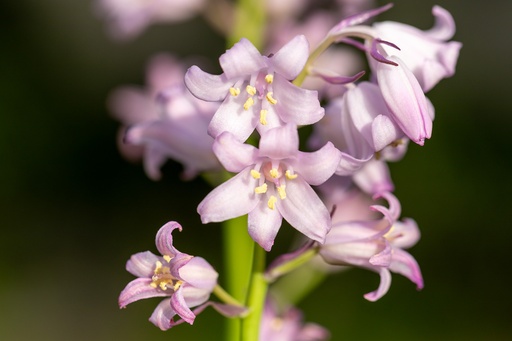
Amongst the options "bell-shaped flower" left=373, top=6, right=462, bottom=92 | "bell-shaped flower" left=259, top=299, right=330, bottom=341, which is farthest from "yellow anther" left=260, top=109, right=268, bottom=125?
"bell-shaped flower" left=259, top=299, right=330, bottom=341

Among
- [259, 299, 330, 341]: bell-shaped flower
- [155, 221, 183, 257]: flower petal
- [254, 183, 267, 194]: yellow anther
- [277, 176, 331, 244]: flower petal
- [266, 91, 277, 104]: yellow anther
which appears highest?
[266, 91, 277, 104]: yellow anther

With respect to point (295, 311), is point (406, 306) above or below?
below

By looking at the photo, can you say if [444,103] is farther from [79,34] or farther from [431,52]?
[431,52]

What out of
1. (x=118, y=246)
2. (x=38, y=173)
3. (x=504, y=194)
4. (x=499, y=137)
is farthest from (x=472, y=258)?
(x=38, y=173)

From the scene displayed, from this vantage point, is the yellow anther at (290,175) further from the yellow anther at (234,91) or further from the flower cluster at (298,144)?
the yellow anther at (234,91)

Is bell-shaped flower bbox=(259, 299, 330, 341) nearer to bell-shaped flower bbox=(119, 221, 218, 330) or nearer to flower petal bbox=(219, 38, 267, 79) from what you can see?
bell-shaped flower bbox=(119, 221, 218, 330)

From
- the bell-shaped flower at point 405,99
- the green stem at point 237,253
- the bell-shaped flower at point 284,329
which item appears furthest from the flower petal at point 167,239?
the green stem at point 237,253
